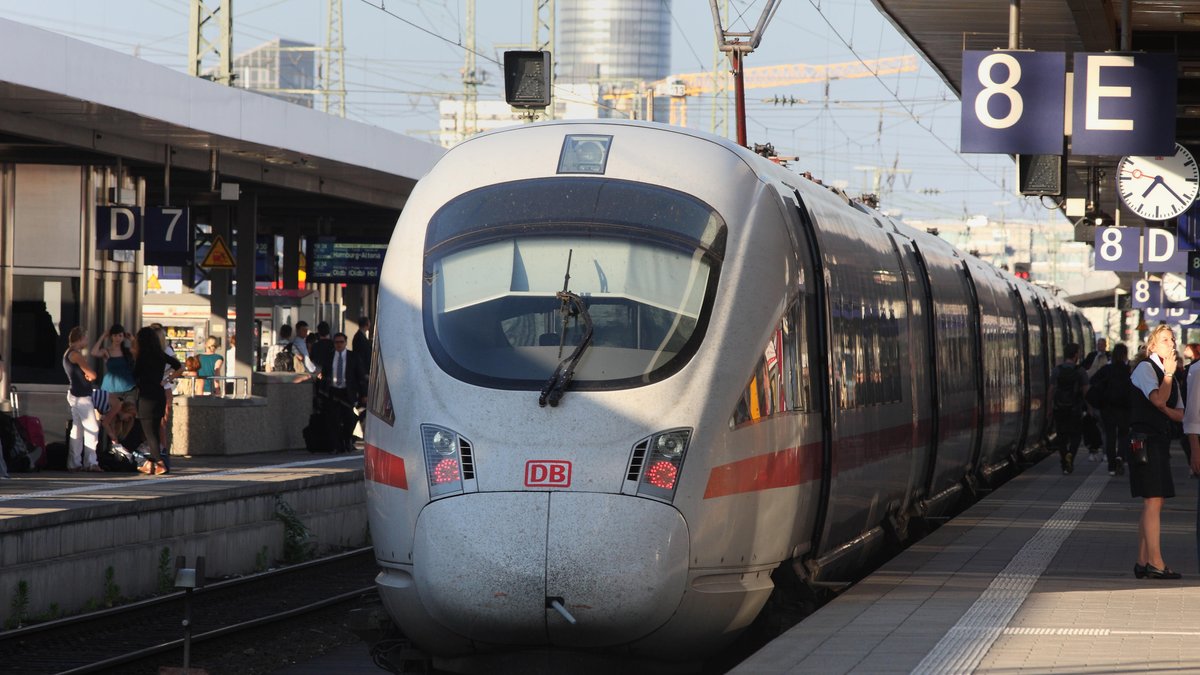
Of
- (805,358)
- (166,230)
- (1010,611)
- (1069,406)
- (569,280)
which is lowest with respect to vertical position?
(1010,611)

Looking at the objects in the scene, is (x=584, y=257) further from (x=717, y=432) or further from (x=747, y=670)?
(x=747, y=670)

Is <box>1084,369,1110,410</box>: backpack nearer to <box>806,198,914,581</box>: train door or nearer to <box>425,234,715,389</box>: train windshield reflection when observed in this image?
<box>806,198,914,581</box>: train door

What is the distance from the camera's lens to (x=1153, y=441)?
13141mm

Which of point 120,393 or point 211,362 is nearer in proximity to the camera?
point 120,393

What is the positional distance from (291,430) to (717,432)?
755 inches

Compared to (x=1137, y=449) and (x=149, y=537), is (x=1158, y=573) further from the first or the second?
(x=149, y=537)

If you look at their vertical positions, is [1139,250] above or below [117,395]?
above

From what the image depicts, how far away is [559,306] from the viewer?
9.55 m

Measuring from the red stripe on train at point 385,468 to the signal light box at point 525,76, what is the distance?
12070 mm

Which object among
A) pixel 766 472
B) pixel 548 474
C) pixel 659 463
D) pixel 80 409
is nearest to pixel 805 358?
pixel 766 472

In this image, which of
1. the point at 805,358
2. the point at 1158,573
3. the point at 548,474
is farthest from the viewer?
the point at 1158,573

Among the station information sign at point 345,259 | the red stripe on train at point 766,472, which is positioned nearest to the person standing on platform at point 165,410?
the red stripe on train at point 766,472

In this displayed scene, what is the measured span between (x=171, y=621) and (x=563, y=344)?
6.49m

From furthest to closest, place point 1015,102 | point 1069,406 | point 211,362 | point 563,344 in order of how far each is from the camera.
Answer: point 211,362 → point 1069,406 → point 1015,102 → point 563,344
